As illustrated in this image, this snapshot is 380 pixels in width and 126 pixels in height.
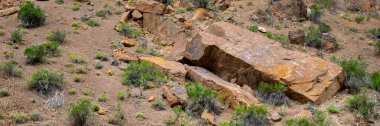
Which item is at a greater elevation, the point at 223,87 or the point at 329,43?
the point at 223,87

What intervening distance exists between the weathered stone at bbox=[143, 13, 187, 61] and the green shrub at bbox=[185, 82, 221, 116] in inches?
185

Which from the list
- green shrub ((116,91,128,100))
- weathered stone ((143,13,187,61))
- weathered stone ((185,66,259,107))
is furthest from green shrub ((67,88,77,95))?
weathered stone ((143,13,187,61))

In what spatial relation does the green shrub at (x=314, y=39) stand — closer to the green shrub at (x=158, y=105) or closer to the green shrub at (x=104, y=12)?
the green shrub at (x=104, y=12)

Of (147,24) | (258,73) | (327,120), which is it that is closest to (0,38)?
(147,24)

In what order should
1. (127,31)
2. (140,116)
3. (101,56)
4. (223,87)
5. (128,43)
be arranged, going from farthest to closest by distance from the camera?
(127,31), (128,43), (101,56), (223,87), (140,116)

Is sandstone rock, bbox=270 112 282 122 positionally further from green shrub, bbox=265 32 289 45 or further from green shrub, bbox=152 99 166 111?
green shrub, bbox=265 32 289 45

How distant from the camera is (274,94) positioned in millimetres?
12055

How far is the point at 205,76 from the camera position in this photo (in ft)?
41.2

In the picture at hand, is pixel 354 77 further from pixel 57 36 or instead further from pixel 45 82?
pixel 57 36

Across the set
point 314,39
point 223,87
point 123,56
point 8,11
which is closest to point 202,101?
point 223,87

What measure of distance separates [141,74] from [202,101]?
2.37m

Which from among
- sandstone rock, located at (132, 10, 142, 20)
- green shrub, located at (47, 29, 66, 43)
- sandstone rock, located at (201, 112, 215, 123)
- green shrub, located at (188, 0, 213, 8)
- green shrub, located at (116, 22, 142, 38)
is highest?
green shrub, located at (188, 0, 213, 8)

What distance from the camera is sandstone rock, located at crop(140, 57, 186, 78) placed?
13031 millimetres

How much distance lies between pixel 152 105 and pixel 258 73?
3.47 meters
